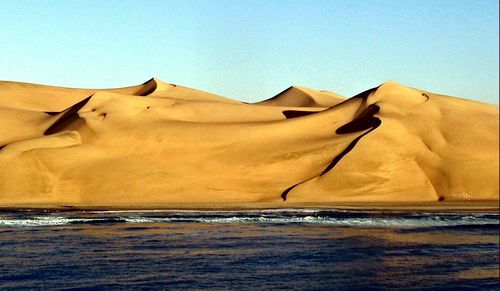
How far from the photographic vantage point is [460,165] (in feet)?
190

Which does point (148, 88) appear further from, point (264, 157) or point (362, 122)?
point (264, 157)

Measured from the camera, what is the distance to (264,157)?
62375mm

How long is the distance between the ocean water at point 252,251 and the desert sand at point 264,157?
11381 mm

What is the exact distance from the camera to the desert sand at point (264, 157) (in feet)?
183

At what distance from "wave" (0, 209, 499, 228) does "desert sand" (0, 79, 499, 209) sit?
597 cm

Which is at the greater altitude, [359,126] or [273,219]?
[359,126]

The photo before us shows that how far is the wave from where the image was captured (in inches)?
1480

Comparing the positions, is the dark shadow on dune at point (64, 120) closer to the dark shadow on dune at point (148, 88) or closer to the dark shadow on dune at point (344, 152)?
the dark shadow on dune at point (344, 152)

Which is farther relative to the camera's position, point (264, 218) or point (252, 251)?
point (264, 218)

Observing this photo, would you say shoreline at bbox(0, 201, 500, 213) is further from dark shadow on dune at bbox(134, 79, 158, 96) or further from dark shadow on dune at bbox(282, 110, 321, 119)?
dark shadow on dune at bbox(134, 79, 158, 96)

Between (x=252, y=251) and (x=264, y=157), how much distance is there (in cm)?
3576

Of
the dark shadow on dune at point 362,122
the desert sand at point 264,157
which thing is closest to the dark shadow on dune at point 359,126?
the dark shadow on dune at point 362,122

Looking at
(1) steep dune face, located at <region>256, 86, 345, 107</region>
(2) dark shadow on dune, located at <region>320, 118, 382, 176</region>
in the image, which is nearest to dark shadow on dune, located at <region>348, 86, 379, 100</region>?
(2) dark shadow on dune, located at <region>320, 118, 382, 176</region>

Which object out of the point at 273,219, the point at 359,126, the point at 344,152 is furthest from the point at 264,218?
the point at 359,126
